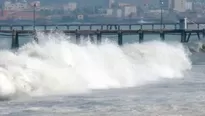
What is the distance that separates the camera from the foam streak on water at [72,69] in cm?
2647

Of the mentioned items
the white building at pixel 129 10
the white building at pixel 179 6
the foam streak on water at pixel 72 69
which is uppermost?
the foam streak on water at pixel 72 69

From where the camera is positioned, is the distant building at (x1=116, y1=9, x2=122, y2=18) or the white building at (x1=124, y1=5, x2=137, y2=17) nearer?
the distant building at (x1=116, y1=9, x2=122, y2=18)

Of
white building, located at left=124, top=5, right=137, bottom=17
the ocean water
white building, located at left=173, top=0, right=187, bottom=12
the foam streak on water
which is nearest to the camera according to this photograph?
the ocean water

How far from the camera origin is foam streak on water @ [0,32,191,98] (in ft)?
86.8

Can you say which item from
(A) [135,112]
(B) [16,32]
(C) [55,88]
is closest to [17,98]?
(C) [55,88]

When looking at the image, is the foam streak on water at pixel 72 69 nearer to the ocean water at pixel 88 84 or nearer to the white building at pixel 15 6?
the ocean water at pixel 88 84

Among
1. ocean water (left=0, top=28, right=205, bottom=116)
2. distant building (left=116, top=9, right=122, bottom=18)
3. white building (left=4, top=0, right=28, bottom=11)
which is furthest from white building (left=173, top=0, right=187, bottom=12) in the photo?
ocean water (left=0, top=28, right=205, bottom=116)

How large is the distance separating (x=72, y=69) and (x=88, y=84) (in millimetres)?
989

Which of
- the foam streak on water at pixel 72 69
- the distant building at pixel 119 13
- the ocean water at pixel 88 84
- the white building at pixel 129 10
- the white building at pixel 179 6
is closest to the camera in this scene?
the ocean water at pixel 88 84

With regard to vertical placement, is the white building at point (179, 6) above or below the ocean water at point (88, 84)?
below

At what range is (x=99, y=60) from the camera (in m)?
35.3

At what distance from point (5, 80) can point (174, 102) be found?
5.11 m

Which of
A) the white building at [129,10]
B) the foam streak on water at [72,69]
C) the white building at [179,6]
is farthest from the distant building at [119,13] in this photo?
the foam streak on water at [72,69]

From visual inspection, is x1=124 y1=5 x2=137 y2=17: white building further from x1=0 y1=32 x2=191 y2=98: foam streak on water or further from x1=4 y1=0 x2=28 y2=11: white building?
x1=0 y1=32 x2=191 y2=98: foam streak on water
